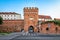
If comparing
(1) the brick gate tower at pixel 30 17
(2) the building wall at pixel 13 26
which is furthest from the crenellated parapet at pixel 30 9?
(2) the building wall at pixel 13 26

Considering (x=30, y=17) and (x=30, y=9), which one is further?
(x=30, y=9)

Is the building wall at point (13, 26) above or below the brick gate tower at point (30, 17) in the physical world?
below

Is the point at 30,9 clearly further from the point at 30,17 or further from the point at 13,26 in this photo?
the point at 13,26

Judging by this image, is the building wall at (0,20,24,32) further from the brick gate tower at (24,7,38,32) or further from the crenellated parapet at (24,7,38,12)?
the crenellated parapet at (24,7,38,12)

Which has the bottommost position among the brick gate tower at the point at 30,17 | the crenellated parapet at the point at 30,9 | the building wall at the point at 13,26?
the building wall at the point at 13,26

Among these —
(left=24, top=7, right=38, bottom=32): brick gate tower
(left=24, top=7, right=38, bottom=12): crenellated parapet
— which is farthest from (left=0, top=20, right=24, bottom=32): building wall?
(left=24, top=7, right=38, bottom=12): crenellated parapet

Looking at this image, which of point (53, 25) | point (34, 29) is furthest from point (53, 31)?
point (34, 29)

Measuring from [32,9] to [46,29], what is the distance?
14.1 metres

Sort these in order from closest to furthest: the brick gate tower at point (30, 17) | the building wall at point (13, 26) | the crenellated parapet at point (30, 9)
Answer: the building wall at point (13, 26), the brick gate tower at point (30, 17), the crenellated parapet at point (30, 9)

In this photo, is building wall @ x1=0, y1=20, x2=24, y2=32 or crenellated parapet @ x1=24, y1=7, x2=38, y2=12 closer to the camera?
building wall @ x1=0, y1=20, x2=24, y2=32

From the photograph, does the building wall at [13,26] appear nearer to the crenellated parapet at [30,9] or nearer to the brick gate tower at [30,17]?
the brick gate tower at [30,17]

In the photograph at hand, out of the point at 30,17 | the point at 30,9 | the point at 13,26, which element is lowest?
the point at 13,26

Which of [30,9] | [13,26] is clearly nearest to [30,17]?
[30,9]

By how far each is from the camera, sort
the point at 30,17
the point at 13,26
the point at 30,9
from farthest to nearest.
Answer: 1. the point at 30,9
2. the point at 30,17
3. the point at 13,26
